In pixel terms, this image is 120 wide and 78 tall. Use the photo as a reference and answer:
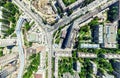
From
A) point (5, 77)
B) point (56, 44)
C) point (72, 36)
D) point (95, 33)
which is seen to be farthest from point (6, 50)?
point (95, 33)

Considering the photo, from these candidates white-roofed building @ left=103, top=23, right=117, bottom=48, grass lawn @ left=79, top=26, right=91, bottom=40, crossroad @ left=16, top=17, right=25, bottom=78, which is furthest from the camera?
crossroad @ left=16, top=17, right=25, bottom=78

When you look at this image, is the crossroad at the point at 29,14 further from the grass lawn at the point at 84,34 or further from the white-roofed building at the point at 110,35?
the white-roofed building at the point at 110,35

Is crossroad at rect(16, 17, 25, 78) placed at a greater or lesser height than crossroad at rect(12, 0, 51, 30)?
lesser

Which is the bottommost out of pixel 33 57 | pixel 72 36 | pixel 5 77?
pixel 5 77

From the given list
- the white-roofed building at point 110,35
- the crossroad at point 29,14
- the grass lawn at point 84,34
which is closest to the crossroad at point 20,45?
the crossroad at point 29,14

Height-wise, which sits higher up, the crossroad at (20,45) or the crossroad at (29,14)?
the crossroad at (29,14)

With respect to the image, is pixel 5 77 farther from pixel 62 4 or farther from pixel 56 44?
pixel 62 4

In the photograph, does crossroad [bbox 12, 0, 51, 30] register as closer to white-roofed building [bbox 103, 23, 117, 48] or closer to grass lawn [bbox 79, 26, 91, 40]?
grass lawn [bbox 79, 26, 91, 40]

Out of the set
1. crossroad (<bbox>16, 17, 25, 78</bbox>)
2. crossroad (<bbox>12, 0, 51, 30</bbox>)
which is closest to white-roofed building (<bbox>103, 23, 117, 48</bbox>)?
crossroad (<bbox>12, 0, 51, 30</bbox>)

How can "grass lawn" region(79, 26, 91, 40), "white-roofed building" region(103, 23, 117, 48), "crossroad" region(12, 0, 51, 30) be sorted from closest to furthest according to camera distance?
1. "white-roofed building" region(103, 23, 117, 48)
2. "grass lawn" region(79, 26, 91, 40)
3. "crossroad" region(12, 0, 51, 30)

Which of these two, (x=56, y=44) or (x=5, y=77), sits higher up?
(x=56, y=44)

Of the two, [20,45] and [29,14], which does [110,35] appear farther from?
[20,45]
